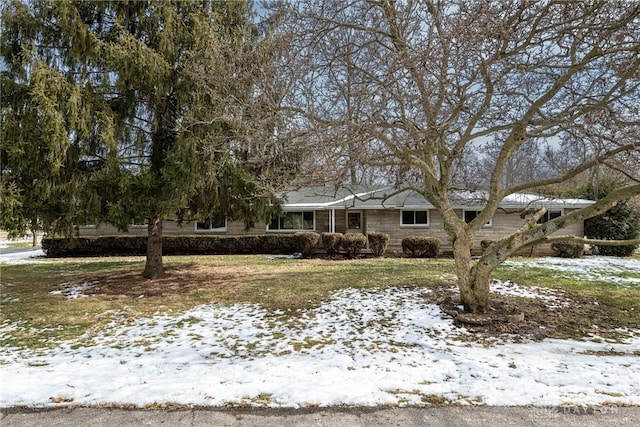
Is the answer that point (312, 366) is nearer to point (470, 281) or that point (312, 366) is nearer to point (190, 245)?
point (470, 281)

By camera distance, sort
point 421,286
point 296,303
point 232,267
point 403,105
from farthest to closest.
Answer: point 232,267
point 421,286
point 296,303
point 403,105

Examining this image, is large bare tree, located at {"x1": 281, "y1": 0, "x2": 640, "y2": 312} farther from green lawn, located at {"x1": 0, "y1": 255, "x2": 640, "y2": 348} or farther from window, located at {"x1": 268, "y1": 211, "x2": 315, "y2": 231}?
window, located at {"x1": 268, "y1": 211, "x2": 315, "y2": 231}

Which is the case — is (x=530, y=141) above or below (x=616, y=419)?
above

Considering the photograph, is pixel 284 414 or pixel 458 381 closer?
pixel 284 414

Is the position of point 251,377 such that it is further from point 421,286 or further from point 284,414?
point 421,286

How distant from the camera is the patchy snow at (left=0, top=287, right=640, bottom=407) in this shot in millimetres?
3547

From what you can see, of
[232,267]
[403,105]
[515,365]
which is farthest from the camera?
[232,267]

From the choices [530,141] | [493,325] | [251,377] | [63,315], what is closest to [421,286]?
[493,325]

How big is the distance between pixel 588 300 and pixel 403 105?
563 cm

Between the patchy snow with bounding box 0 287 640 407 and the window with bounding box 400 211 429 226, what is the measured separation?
37.4 ft

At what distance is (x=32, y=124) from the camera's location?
295 inches

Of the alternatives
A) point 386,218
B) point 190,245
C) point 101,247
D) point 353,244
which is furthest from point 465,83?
point 101,247

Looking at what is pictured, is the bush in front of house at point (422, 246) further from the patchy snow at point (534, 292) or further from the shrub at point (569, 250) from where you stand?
the patchy snow at point (534, 292)

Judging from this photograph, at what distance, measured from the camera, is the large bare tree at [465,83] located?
4648 millimetres
